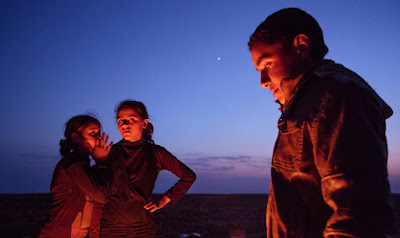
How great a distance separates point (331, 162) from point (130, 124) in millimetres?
3119

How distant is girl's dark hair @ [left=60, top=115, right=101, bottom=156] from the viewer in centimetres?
382

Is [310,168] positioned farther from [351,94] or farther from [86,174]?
[86,174]

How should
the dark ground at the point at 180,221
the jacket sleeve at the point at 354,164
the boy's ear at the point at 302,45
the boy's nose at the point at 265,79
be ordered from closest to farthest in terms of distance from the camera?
1. the jacket sleeve at the point at 354,164
2. the boy's ear at the point at 302,45
3. the boy's nose at the point at 265,79
4. the dark ground at the point at 180,221

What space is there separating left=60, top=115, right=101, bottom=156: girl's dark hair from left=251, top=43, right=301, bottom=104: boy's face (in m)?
3.04

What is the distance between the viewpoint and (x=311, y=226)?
3.67ft

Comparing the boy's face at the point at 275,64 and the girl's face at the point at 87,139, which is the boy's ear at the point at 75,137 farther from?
the boy's face at the point at 275,64

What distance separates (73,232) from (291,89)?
324 cm

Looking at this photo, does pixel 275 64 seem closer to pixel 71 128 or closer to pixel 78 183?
pixel 78 183

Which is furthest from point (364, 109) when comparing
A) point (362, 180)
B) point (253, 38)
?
point (253, 38)

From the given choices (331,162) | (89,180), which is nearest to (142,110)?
(89,180)

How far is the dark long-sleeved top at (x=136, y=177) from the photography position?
3285 mm

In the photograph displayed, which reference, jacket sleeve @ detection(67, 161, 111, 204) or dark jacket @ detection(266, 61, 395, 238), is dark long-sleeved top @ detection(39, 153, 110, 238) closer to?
jacket sleeve @ detection(67, 161, 111, 204)

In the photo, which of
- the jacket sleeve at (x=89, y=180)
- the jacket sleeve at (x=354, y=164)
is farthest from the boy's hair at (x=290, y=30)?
the jacket sleeve at (x=89, y=180)

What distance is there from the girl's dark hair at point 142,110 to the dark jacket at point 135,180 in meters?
0.18
